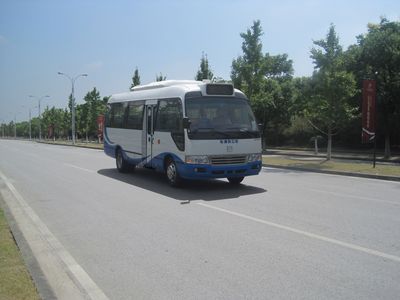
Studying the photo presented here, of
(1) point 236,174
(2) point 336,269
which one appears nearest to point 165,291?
(2) point 336,269

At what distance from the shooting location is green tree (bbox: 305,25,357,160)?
21531 mm

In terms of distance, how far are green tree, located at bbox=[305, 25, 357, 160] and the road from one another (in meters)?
9.28

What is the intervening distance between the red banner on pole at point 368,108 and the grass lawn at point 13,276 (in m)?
17.4

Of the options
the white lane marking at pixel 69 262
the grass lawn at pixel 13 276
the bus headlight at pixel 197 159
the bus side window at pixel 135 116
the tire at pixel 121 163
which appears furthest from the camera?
the tire at pixel 121 163

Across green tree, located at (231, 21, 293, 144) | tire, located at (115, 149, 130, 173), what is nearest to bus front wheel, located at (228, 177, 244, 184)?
tire, located at (115, 149, 130, 173)

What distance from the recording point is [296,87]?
4344cm

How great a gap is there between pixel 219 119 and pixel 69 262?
6.91 m

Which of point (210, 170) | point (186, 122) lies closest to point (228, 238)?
point (210, 170)

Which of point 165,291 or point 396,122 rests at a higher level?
point 396,122

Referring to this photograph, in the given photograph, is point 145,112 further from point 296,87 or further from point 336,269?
point 296,87

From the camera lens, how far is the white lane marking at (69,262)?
4.96m

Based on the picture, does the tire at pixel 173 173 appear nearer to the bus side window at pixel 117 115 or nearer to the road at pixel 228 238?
the road at pixel 228 238

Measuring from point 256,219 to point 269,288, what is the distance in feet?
11.5

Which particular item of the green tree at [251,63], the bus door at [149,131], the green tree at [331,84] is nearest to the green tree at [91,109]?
the green tree at [251,63]
